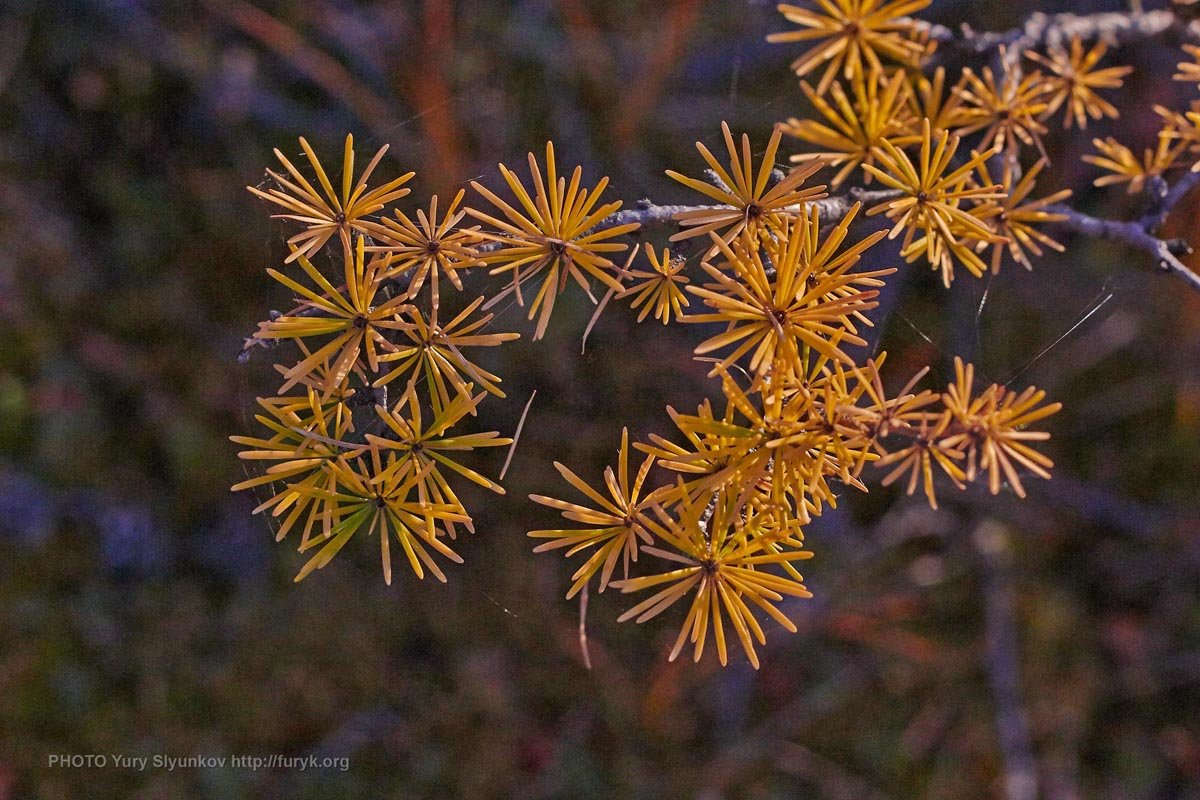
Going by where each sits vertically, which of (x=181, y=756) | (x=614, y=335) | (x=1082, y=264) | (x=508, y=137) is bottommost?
(x=181, y=756)

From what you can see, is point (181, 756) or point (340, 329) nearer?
point (340, 329)

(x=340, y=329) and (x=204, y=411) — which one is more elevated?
(x=204, y=411)

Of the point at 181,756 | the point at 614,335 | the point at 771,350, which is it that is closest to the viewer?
the point at 771,350

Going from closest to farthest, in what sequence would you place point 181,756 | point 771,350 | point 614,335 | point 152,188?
point 771,350
point 614,335
point 181,756
point 152,188

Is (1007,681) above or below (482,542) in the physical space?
below

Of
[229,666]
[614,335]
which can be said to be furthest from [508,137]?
[229,666]

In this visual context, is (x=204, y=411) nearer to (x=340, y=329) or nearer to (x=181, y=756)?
(x=181, y=756)

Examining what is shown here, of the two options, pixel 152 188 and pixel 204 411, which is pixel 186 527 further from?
pixel 152 188

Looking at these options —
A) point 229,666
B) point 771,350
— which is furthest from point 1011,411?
point 229,666
